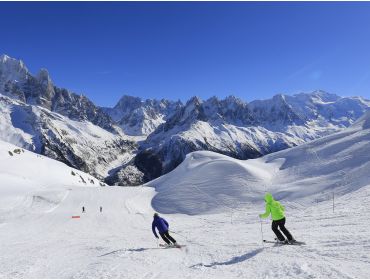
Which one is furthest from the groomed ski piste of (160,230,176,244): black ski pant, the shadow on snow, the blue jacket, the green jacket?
the green jacket

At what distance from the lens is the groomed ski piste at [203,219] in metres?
13.2

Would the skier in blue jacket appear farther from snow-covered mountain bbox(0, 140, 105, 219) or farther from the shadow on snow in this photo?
snow-covered mountain bbox(0, 140, 105, 219)

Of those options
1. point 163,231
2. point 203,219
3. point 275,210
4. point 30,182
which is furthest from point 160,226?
point 30,182

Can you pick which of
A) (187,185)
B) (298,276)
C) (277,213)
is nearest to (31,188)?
(187,185)

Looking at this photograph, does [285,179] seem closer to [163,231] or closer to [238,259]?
[163,231]

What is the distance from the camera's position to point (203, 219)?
3581 centimetres

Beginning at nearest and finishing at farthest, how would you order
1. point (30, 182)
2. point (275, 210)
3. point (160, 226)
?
1. point (275, 210)
2. point (160, 226)
3. point (30, 182)

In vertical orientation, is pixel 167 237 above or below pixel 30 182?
below

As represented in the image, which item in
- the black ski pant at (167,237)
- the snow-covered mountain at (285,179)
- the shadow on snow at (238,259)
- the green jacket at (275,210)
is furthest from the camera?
the snow-covered mountain at (285,179)

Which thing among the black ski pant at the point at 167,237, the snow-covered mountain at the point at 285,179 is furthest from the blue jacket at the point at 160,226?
the snow-covered mountain at the point at 285,179

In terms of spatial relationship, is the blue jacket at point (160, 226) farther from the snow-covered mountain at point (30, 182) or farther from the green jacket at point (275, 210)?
the snow-covered mountain at point (30, 182)

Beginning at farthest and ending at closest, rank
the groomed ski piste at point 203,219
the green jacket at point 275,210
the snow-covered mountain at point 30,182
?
the snow-covered mountain at point 30,182
the green jacket at point 275,210
the groomed ski piste at point 203,219

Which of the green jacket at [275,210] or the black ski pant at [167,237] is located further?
the black ski pant at [167,237]

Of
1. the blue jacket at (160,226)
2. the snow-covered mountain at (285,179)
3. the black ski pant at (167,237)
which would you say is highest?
the snow-covered mountain at (285,179)
